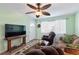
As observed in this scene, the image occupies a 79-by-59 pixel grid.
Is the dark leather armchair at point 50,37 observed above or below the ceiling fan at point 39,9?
below

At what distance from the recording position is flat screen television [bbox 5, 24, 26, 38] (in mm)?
1633

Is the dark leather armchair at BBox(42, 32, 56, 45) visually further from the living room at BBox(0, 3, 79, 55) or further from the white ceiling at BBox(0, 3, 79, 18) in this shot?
the white ceiling at BBox(0, 3, 79, 18)

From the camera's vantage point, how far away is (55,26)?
69.9 inches

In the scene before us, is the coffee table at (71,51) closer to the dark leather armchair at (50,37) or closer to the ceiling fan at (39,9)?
the dark leather armchair at (50,37)

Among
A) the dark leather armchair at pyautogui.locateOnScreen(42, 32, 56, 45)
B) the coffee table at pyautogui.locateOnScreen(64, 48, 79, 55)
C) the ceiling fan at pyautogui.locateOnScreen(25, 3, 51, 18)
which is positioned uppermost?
the ceiling fan at pyautogui.locateOnScreen(25, 3, 51, 18)

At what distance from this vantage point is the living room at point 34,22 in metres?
1.65

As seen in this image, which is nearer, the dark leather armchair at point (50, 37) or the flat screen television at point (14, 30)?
the flat screen television at point (14, 30)

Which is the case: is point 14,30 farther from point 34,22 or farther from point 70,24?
point 70,24

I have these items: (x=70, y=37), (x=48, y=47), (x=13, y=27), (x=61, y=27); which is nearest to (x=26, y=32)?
(x=13, y=27)

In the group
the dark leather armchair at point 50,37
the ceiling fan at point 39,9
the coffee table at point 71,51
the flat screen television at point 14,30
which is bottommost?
the coffee table at point 71,51

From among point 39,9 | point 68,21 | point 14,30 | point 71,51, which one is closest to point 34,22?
point 39,9


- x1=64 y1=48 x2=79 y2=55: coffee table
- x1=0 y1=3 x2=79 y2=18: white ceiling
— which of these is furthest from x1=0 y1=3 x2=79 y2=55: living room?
x1=64 y1=48 x2=79 y2=55: coffee table

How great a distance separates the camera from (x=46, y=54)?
1.72 meters

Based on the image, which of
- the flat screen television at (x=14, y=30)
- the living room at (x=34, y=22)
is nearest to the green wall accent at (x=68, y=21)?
the living room at (x=34, y=22)
